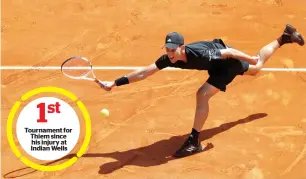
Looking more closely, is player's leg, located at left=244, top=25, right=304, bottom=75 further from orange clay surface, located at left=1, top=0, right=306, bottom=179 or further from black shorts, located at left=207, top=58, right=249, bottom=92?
orange clay surface, located at left=1, top=0, right=306, bottom=179

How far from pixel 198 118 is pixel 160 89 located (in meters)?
1.77

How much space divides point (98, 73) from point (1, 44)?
2311 millimetres

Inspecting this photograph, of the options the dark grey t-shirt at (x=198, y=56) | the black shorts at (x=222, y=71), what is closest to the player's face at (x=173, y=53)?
the dark grey t-shirt at (x=198, y=56)

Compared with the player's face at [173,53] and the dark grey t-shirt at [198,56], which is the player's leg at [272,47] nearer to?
the dark grey t-shirt at [198,56]

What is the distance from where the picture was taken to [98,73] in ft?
34.2

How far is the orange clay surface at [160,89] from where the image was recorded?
817 centimetres

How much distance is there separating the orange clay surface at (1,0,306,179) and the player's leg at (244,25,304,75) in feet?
2.54

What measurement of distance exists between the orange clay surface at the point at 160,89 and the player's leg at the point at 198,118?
0.48 ft

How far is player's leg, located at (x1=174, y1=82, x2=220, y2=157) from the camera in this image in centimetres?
816

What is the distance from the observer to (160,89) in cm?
984

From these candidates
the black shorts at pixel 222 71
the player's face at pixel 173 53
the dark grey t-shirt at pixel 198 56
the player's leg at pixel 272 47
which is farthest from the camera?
the player's leg at pixel 272 47

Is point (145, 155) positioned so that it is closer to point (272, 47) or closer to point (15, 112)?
point (15, 112)

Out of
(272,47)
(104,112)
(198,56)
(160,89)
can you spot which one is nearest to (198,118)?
(198,56)

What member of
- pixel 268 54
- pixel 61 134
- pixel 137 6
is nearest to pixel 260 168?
pixel 268 54
